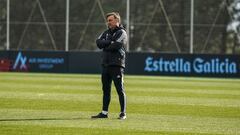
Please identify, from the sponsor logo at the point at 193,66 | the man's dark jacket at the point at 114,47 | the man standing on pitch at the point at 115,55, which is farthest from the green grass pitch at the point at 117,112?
the sponsor logo at the point at 193,66

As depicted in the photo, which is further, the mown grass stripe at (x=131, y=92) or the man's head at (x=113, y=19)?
the mown grass stripe at (x=131, y=92)

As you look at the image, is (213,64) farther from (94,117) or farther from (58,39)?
(94,117)

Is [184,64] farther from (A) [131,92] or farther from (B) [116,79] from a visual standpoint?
(B) [116,79]

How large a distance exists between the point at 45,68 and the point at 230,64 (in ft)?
30.3

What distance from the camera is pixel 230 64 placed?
34438 millimetres

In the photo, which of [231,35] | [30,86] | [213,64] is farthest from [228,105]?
[231,35]

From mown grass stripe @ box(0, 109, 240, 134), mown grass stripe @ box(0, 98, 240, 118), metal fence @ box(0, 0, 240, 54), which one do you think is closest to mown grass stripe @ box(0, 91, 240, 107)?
mown grass stripe @ box(0, 98, 240, 118)

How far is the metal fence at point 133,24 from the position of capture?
1467 inches

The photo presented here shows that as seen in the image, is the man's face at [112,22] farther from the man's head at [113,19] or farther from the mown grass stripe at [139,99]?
the mown grass stripe at [139,99]

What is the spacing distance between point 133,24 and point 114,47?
2477cm

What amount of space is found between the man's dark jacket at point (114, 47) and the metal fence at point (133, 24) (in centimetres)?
2319

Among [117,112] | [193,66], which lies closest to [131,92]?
[117,112]

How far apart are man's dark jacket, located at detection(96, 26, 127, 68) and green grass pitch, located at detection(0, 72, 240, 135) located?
1.06m

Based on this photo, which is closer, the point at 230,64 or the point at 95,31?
the point at 230,64
